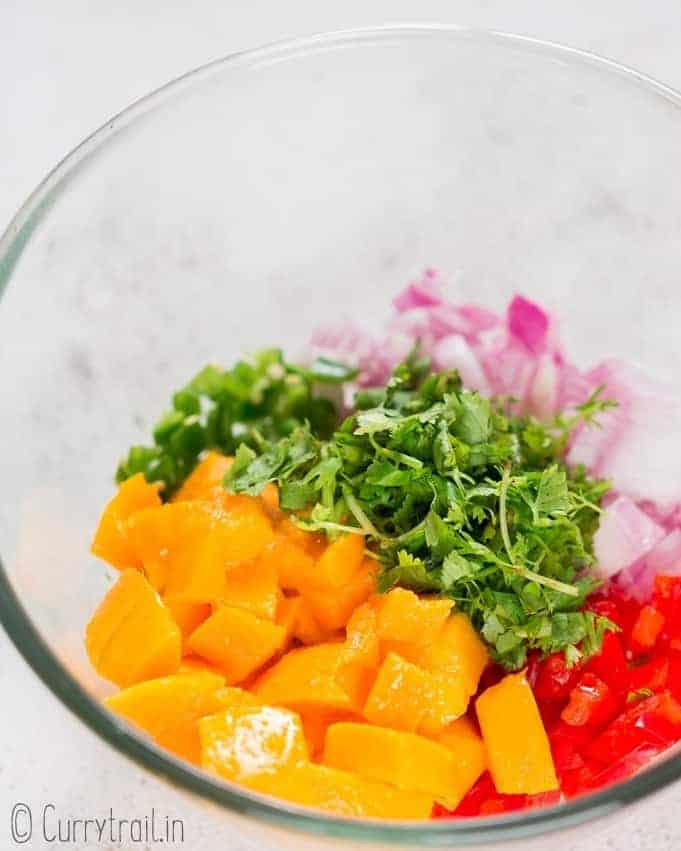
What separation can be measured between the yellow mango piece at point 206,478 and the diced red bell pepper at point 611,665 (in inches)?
21.1

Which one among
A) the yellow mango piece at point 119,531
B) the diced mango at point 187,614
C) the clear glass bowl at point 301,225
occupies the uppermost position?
the clear glass bowl at point 301,225

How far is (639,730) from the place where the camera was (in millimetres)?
1347

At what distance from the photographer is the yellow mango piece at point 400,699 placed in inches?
51.3

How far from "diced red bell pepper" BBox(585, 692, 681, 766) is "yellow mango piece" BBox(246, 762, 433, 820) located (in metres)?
0.25

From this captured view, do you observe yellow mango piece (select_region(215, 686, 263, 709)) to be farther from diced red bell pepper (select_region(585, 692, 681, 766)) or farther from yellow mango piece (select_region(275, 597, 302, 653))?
diced red bell pepper (select_region(585, 692, 681, 766))

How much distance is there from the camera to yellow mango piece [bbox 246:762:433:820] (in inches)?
46.1

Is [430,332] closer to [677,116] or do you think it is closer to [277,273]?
[277,273]

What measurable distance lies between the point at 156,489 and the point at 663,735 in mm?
735

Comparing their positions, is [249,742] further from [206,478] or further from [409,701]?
[206,478]

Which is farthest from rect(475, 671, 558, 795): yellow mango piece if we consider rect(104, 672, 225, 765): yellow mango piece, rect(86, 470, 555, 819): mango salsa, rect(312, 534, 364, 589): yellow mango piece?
rect(104, 672, 225, 765): yellow mango piece

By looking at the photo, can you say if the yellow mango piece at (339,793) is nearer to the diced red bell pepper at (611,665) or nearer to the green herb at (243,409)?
the diced red bell pepper at (611,665)

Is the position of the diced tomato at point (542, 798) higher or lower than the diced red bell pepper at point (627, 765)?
lower

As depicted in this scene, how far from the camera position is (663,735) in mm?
1339

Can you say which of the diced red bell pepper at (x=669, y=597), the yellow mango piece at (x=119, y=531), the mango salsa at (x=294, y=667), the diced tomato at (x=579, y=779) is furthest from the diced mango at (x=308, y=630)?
the diced red bell pepper at (x=669, y=597)
